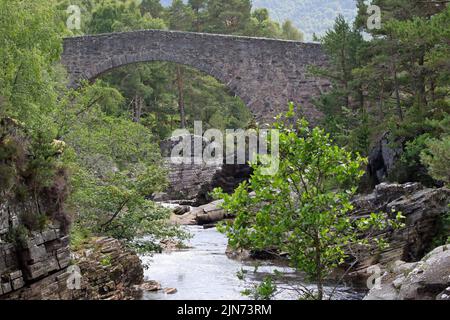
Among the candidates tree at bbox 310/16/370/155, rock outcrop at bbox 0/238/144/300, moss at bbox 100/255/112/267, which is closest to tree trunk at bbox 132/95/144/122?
tree at bbox 310/16/370/155

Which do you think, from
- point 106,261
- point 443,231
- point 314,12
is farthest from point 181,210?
point 314,12

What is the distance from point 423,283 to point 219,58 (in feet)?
92.2

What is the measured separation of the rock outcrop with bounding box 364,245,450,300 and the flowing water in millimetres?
3850

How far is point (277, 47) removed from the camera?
3675 cm

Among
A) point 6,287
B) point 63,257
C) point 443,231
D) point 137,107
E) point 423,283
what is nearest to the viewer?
point 423,283

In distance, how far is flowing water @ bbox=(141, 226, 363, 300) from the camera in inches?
626

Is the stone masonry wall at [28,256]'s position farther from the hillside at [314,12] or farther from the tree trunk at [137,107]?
the hillside at [314,12]

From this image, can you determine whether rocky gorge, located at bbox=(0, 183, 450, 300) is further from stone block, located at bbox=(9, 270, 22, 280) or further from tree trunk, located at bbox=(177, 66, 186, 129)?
tree trunk, located at bbox=(177, 66, 186, 129)

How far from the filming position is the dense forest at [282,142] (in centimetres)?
1043

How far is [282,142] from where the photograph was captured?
10414 millimetres

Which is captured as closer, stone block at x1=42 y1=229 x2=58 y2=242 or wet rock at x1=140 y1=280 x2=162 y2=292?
stone block at x1=42 y1=229 x2=58 y2=242

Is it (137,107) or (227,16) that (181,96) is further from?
(227,16)

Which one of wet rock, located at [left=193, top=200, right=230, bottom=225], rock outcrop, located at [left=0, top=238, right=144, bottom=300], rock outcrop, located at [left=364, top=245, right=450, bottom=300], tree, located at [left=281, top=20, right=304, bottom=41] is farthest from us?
tree, located at [left=281, top=20, right=304, bottom=41]

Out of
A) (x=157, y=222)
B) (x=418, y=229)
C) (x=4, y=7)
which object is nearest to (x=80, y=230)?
(x=157, y=222)
